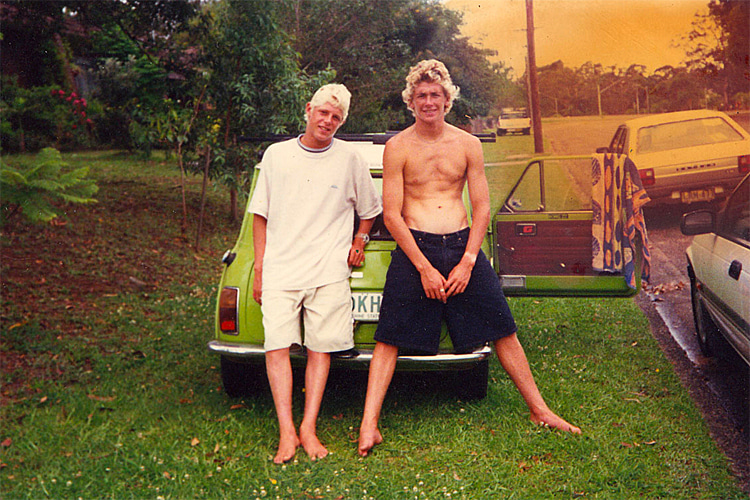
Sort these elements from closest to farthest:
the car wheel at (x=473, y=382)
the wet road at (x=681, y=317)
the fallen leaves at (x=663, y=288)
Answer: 1. the wet road at (x=681, y=317)
2. the car wheel at (x=473, y=382)
3. the fallen leaves at (x=663, y=288)

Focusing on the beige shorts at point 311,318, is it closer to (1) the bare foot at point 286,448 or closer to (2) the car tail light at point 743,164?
(1) the bare foot at point 286,448

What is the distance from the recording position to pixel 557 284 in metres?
5.30

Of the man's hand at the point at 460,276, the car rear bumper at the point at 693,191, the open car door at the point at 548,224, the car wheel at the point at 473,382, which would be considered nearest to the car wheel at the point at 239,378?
the car wheel at the point at 473,382

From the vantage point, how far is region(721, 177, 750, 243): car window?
440cm

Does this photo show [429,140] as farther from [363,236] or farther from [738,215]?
[738,215]

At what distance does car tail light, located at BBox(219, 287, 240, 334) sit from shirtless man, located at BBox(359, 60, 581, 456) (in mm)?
880

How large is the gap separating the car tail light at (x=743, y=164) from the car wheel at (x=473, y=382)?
3.58 m

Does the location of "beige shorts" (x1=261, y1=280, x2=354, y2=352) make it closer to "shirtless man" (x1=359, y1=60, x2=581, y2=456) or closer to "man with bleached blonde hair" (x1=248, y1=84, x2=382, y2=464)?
"man with bleached blonde hair" (x1=248, y1=84, x2=382, y2=464)

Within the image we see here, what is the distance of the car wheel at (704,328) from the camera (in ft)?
17.7

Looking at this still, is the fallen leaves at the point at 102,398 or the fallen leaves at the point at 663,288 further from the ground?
the fallen leaves at the point at 102,398

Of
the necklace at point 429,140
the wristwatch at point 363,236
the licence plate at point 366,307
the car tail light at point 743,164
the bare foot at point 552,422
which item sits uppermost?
the necklace at point 429,140

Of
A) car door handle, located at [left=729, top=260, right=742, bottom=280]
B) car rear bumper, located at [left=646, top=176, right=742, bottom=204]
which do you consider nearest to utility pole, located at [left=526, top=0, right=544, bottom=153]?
car rear bumper, located at [left=646, top=176, right=742, bottom=204]

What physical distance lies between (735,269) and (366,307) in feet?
7.12

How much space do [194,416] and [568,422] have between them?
7.55ft
